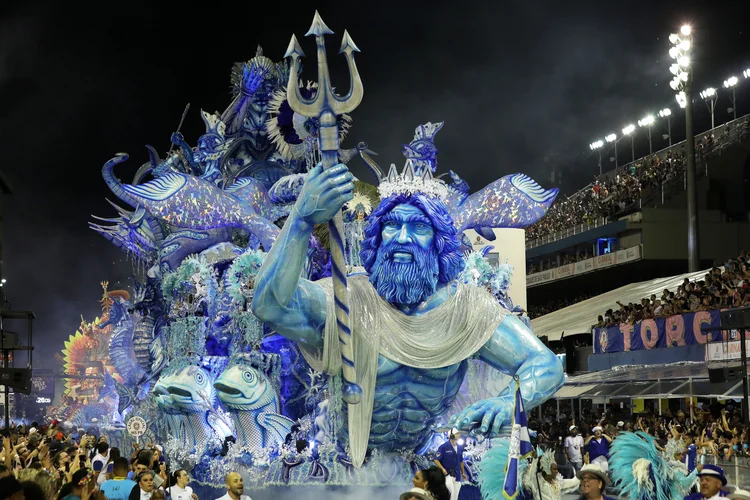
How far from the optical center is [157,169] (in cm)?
1367

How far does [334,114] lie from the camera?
722 cm

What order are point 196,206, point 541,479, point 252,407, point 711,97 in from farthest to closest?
point 711,97, point 196,206, point 252,407, point 541,479

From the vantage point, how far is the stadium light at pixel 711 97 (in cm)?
3646

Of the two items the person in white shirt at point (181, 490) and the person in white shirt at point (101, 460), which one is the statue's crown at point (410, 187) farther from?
the person in white shirt at point (101, 460)

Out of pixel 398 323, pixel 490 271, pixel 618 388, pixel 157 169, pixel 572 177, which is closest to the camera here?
pixel 398 323

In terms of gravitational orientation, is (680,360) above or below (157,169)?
below

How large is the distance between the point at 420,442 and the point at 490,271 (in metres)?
2.84

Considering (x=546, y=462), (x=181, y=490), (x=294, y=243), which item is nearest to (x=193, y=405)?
(x=181, y=490)

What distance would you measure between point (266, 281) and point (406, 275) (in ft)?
3.46

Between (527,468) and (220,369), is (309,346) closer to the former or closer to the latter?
(527,468)

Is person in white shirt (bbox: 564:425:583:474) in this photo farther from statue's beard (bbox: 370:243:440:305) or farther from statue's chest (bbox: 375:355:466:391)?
statue's beard (bbox: 370:243:440:305)

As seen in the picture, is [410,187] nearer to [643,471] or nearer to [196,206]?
[643,471]

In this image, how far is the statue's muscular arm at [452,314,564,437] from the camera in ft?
23.4

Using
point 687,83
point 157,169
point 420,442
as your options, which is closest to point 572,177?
point 687,83
